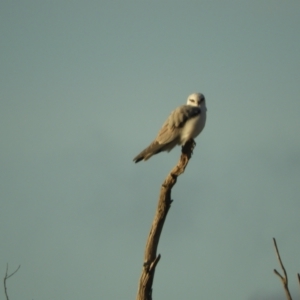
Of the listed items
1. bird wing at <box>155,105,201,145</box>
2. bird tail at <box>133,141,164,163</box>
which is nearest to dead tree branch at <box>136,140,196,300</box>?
bird tail at <box>133,141,164,163</box>

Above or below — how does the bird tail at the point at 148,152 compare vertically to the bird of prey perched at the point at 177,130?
below

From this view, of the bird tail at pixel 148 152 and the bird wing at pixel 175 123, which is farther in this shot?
the bird wing at pixel 175 123

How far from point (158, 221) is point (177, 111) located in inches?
220

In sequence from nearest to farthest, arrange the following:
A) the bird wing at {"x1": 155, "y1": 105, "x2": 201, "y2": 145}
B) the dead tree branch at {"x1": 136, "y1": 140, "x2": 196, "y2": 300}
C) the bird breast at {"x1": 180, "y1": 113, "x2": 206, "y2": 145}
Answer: the dead tree branch at {"x1": 136, "y1": 140, "x2": 196, "y2": 300}
the bird breast at {"x1": 180, "y1": 113, "x2": 206, "y2": 145}
the bird wing at {"x1": 155, "y1": 105, "x2": 201, "y2": 145}

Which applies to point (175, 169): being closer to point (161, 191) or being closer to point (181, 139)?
point (161, 191)

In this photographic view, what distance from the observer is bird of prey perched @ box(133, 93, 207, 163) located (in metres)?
15.8

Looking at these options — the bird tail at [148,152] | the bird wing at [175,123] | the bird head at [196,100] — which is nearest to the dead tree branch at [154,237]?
the bird tail at [148,152]

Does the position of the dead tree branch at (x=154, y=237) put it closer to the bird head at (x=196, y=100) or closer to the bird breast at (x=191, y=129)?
the bird breast at (x=191, y=129)

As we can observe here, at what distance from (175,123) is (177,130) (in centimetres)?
18

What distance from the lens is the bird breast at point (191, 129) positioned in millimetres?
15781

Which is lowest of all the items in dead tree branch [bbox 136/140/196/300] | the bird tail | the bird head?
dead tree branch [bbox 136/140/196/300]

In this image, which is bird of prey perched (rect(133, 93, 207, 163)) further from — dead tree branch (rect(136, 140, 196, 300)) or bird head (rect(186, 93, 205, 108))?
dead tree branch (rect(136, 140, 196, 300))

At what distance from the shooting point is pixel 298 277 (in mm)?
6297

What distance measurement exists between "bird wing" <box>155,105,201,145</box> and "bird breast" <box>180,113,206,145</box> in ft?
0.32
